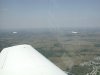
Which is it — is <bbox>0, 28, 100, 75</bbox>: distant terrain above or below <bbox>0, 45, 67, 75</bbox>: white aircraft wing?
below

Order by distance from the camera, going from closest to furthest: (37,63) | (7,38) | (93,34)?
(37,63) < (7,38) < (93,34)

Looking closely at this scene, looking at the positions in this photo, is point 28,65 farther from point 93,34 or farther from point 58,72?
point 93,34

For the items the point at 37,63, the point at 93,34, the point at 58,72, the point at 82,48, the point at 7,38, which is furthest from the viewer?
the point at 93,34

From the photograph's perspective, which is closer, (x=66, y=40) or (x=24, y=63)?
(x=24, y=63)

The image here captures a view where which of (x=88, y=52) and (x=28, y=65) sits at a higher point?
(x=28, y=65)

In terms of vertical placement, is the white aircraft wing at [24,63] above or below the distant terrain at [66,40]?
above

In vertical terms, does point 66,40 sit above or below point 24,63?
below

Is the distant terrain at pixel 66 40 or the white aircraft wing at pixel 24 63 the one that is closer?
the white aircraft wing at pixel 24 63

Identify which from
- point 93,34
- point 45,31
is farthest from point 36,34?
point 93,34
